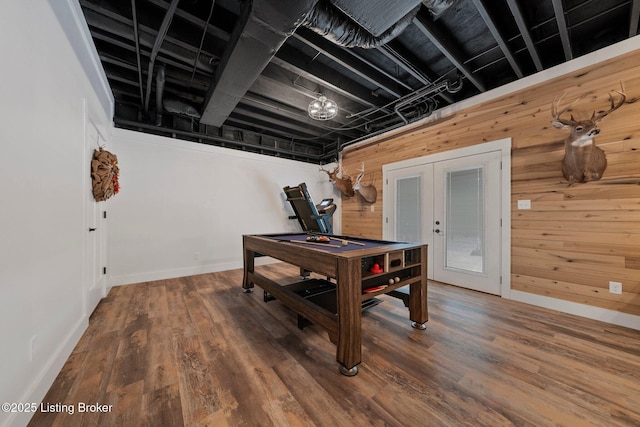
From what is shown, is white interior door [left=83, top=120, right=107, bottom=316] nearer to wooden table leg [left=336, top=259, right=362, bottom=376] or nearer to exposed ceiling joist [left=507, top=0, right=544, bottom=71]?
wooden table leg [left=336, top=259, right=362, bottom=376]

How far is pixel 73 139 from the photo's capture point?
2.00 meters

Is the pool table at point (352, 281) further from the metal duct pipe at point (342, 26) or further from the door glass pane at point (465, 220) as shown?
the metal duct pipe at point (342, 26)

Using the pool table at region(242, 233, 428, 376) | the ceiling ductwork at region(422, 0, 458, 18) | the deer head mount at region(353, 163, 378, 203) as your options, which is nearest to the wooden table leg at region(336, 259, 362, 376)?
the pool table at region(242, 233, 428, 376)

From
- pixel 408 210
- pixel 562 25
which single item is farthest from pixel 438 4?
pixel 408 210

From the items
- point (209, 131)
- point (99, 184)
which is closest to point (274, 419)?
point (99, 184)

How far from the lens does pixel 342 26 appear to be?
1.94 metres

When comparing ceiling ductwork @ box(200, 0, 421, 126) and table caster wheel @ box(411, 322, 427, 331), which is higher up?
ceiling ductwork @ box(200, 0, 421, 126)

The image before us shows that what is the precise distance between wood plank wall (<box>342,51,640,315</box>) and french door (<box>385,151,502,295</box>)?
23 cm

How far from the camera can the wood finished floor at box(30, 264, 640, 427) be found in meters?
1.27

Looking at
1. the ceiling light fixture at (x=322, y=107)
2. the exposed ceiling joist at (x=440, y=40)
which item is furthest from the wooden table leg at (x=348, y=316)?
the exposed ceiling joist at (x=440, y=40)

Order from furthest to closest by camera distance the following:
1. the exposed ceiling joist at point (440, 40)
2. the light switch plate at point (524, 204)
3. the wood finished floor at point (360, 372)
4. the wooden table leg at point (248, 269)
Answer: the wooden table leg at point (248, 269) < the light switch plate at point (524, 204) < the exposed ceiling joist at point (440, 40) < the wood finished floor at point (360, 372)

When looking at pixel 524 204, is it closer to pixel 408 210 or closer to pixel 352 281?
pixel 408 210

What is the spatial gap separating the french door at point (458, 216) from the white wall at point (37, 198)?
180 inches

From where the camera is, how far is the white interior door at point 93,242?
236 centimetres
